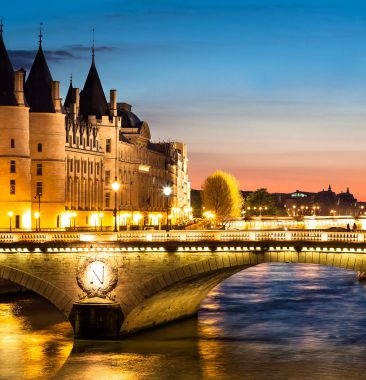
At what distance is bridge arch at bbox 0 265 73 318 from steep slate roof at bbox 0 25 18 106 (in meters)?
46.6

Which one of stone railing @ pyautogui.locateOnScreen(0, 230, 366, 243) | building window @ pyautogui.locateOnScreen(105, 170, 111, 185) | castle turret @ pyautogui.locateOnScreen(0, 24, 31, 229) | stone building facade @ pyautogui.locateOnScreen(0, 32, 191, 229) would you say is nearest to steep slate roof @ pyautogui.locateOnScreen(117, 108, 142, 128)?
stone building facade @ pyautogui.locateOnScreen(0, 32, 191, 229)

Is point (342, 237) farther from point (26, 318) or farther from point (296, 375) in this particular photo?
point (26, 318)

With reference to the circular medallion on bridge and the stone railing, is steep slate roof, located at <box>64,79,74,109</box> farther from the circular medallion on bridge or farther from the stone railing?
the circular medallion on bridge

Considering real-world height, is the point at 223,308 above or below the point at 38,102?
below

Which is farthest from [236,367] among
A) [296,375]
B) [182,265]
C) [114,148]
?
[114,148]

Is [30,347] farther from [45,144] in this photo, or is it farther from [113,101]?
[113,101]

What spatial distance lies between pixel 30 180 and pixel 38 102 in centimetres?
897

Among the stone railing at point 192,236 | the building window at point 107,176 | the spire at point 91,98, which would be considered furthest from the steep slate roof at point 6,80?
the building window at point 107,176

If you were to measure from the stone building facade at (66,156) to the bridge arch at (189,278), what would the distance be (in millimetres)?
24637

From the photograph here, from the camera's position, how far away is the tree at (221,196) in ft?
642

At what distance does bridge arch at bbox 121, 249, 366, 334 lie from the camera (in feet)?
184

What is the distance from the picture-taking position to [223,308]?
261ft

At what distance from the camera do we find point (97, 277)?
6175cm

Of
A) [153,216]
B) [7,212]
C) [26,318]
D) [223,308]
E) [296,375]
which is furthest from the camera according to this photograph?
[153,216]
